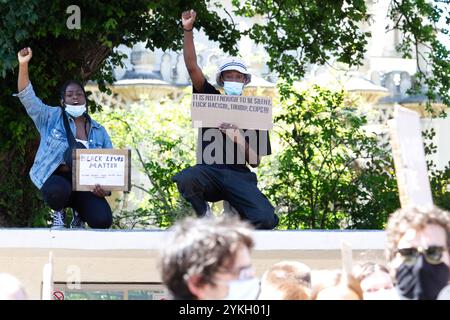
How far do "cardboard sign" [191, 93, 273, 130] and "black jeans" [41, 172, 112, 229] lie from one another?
2.92ft

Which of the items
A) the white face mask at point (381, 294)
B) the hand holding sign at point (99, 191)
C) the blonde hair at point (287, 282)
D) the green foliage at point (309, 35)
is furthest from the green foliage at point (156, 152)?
the white face mask at point (381, 294)

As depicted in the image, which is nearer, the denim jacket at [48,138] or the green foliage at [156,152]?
the denim jacket at [48,138]

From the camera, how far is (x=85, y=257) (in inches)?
330

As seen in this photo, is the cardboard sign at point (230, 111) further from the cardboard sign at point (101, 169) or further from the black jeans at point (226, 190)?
the cardboard sign at point (101, 169)

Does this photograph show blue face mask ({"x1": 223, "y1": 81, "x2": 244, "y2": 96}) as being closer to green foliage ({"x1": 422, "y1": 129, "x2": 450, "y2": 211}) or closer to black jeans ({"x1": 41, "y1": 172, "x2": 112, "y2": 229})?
black jeans ({"x1": 41, "y1": 172, "x2": 112, "y2": 229})

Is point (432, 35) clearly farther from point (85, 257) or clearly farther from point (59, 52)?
point (85, 257)

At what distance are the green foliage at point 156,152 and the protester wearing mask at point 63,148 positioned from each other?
3.77 metres

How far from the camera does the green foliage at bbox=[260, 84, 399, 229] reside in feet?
41.0

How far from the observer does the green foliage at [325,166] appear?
1248 centimetres

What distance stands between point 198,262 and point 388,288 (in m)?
1.27

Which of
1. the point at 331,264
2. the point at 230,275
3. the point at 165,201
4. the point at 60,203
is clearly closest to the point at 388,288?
the point at 230,275

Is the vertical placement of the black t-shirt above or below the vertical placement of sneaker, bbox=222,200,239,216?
above

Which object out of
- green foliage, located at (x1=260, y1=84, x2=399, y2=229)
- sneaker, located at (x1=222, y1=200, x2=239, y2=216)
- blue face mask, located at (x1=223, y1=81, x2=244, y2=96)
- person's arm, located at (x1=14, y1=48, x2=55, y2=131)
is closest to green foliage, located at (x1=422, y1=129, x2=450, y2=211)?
green foliage, located at (x1=260, y1=84, x2=399, y2=229)
